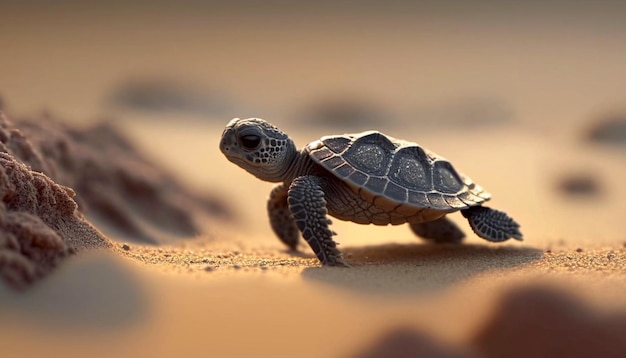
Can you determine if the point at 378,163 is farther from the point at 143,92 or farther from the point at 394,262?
the point at 143,92

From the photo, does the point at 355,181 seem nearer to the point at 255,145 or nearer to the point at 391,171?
the point at 391,171

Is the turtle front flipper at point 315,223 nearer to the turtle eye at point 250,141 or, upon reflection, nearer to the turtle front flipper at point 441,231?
the turtle eye at point 250,141

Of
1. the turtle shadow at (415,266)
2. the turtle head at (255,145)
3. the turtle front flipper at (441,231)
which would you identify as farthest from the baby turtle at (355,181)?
the turtle front flipper at (441,231)

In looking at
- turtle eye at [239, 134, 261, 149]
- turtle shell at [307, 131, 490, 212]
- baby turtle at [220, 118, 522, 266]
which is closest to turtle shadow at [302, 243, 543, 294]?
baby turtle at [220, 118, 522, 266]

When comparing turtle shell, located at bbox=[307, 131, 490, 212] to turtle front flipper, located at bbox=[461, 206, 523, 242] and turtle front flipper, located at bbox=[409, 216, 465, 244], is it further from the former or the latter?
turtle front flipper, located at bbox=[409, 216, 465, 244]

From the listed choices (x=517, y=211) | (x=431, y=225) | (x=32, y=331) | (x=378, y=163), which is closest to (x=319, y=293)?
(x=32, y=331)

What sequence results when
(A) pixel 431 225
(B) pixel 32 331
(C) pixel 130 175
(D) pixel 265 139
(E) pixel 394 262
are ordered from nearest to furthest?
(B) pixel 32 331 → (E) pixel 394 262 → (D) pixel 265 139 → (A) pixel 431 225 → (C) pixel 130 175

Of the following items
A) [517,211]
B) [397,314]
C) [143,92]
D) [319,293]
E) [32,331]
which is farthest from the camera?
[143,92]
